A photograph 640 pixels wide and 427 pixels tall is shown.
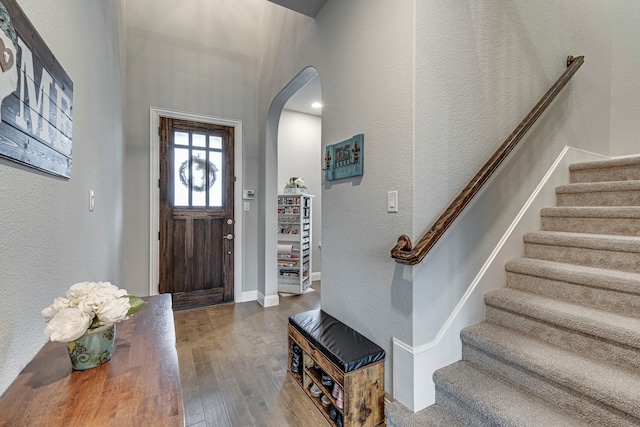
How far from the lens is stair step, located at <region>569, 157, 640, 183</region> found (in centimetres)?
199

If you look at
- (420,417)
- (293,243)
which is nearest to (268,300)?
(293,243)

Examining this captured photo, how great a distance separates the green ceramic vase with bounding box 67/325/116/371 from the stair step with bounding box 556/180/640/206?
2.93 metres

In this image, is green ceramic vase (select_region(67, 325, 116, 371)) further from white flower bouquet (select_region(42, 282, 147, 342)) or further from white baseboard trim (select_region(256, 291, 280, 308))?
white baseboard trim (select_region(256, 291, 280, 308))

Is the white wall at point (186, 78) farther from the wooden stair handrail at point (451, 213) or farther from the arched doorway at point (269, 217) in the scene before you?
the wooden stair handrail at point (451, 213)

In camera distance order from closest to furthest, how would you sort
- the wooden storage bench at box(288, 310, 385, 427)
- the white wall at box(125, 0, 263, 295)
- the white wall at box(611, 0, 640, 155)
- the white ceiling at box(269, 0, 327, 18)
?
the wooden storage bench at box(288, 310, 385, 427), the white ceiling at box(269, 0, 327, 18), the white wall at box(611, 0, 640, 155), the white wall at box(125, 0, 263, 295)

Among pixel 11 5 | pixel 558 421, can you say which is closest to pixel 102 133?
pixel 11 5

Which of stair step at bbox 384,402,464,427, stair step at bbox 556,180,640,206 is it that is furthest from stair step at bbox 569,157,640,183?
stair step at bbox 384,402,464,427

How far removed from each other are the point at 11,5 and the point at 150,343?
1083mm

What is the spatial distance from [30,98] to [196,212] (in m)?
2.72

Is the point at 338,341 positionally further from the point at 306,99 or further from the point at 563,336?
the point at 306,99

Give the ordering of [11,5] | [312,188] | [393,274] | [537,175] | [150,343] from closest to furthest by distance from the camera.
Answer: [11,5] → [150,343] → [393,274] → [537,175] → [312,188]

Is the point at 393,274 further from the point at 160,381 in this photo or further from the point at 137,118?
the point at 137,118

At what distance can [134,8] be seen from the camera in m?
3.14

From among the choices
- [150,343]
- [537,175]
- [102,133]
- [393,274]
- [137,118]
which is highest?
[137,118]
